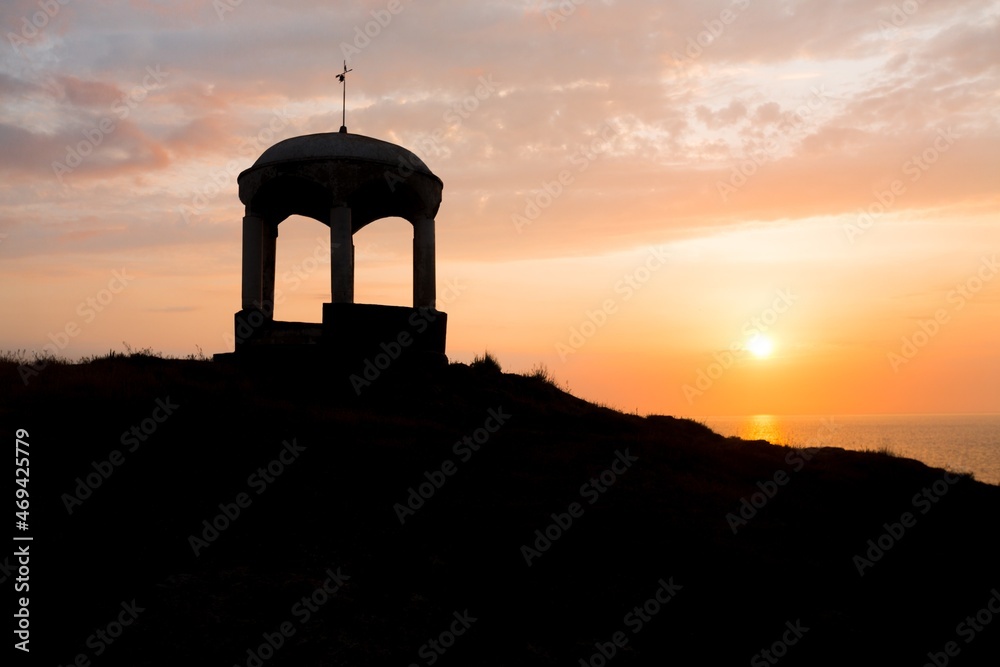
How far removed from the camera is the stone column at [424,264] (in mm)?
18078

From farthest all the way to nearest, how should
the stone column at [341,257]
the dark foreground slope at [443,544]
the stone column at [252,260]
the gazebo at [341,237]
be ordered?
the stone column at [252,260] → the stone column at [341,257] → the gazebo at [341,237] → the dark foreground slope at [443,544]

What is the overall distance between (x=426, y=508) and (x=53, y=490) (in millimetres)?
4462

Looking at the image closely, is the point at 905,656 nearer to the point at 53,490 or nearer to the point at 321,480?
the point at 321,480

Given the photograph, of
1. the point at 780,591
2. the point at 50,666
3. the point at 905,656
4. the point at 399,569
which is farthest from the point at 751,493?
the point at 50,666

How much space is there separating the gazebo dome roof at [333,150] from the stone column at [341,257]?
1.30m

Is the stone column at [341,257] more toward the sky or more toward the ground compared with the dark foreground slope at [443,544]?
more toward the sky

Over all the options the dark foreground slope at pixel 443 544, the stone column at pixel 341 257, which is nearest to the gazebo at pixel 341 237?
the stone column at pixel 341 257

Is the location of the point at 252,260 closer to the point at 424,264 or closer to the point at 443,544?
the point at 424,264

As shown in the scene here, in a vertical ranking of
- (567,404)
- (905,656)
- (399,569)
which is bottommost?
(905,656)

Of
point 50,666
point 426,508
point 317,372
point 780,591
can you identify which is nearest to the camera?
point 50,666

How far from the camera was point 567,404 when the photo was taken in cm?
1789

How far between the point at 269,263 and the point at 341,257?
336 cm

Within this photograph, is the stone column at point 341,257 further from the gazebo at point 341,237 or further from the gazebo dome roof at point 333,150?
the gazebo dome roof at point 333,150

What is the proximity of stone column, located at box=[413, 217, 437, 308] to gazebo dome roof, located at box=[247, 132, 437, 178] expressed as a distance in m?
1.66
